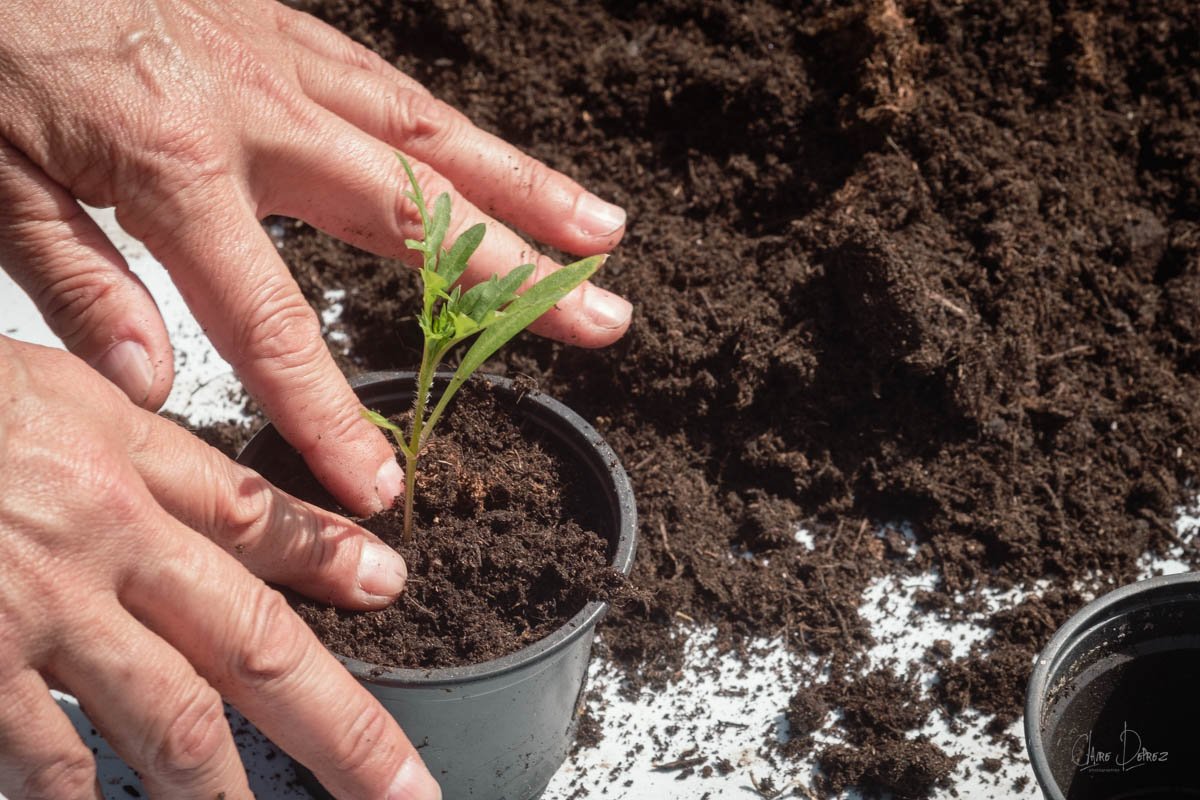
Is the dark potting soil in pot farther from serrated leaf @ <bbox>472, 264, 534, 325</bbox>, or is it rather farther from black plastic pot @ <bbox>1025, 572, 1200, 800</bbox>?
black plastic pot @ <bbox>1025, 572, 1200, 800</bbox>

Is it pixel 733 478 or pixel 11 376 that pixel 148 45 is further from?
pixel 733 478

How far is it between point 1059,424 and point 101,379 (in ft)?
5.16

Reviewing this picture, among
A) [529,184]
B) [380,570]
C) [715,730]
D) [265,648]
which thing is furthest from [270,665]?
[529,184]

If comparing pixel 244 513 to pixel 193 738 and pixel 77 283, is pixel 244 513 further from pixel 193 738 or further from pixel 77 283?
pixel 77 283

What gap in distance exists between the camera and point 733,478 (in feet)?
5.98

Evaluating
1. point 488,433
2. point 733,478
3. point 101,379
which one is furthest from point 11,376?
point 733,478

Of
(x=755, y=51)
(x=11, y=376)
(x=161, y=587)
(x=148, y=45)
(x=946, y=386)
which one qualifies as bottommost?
(x=161, y=587)

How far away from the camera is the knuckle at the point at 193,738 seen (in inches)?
42.0

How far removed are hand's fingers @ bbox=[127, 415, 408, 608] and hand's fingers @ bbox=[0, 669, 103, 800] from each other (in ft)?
0.86

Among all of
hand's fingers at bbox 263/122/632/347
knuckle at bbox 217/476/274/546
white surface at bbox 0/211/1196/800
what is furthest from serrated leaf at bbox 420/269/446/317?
white surface at bbox 0/211/1196/800

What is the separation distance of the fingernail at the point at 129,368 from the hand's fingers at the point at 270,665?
0.28 m

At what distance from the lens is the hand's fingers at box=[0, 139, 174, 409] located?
1.28 meters

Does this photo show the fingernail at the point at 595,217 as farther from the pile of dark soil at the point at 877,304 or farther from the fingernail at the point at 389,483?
the fingernail at the point at 389,483

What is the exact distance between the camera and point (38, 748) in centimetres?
103
